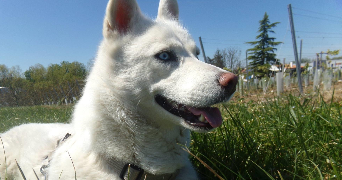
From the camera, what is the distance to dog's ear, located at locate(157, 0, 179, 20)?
236cm

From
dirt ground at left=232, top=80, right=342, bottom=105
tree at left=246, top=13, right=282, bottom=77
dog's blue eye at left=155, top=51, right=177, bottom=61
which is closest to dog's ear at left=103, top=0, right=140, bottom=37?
dog's blue eye at left=155, top=51, right=177, bottom=61

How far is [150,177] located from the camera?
5.12ft

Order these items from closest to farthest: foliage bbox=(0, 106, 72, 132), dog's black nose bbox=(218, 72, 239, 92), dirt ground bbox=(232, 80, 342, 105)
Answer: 1. dog's black nose bbox=(218, 72, 239, 92)
2. dirt ground bbox=(232, 80, 342, 105)
3. foliage bbox=(0, 106, 72, 132)

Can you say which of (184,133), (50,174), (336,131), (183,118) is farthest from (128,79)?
(336,131)

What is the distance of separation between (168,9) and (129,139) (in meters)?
1.56

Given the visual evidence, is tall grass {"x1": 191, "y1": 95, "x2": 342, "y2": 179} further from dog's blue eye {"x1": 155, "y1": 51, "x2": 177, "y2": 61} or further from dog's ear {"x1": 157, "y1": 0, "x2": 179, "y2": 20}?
dog's ear {"x1": 157, "y1": 0, "x2": 179, "y2": 20}

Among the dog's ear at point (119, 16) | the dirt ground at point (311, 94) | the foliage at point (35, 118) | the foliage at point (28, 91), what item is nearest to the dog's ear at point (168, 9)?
the dog's ear at point (119, 16)

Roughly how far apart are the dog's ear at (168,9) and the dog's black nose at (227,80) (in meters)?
1.24

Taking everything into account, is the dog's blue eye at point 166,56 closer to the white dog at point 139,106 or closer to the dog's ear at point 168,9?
the white dog at point 139,106

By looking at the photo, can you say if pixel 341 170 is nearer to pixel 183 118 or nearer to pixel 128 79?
pixel 183 118

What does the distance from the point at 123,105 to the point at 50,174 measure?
30.2 inches

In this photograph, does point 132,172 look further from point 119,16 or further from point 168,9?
point 168,9

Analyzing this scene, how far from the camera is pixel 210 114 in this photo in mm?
1585

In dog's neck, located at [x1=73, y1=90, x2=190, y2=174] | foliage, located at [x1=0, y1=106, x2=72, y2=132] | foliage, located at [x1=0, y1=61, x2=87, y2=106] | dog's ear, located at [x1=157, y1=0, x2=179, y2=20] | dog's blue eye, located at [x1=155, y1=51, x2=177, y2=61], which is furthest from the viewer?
foliage, located at [x1=0, y1=61, x2=87, y2=106]
